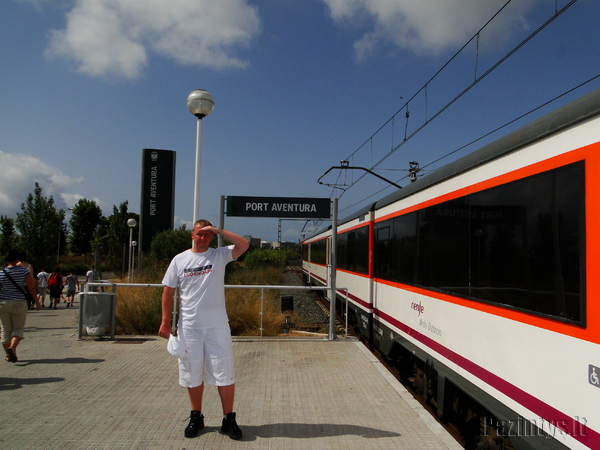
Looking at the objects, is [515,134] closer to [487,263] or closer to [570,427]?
[487,263]

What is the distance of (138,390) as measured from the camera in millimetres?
5418

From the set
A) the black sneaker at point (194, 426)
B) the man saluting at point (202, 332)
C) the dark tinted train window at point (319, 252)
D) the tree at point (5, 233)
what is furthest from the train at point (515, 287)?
the tree at point (5, 233)

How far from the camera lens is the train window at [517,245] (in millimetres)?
3010

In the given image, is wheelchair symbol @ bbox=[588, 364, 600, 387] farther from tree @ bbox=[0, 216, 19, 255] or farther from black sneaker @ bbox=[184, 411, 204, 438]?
tree @ bbox=[0, 216, 19, 255]

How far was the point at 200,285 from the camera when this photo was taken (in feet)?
13.3

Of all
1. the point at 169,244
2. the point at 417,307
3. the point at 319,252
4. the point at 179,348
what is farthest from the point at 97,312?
the point at 319,252

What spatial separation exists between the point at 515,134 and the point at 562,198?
101cm

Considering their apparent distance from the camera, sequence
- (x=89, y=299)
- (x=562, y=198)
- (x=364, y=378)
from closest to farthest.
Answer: (x=562, y=198) < (x=364, y=378) < (x=89, y=299)

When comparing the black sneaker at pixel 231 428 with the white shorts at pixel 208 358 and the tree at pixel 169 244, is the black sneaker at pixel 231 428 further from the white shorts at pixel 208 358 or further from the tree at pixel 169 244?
the tree at pixel 169 244

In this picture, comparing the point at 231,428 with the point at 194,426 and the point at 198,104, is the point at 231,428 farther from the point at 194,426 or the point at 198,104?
the point at 198,104

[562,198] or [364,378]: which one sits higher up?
[562,198]

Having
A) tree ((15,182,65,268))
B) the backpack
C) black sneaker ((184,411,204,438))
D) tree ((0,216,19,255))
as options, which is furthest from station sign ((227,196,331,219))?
tree ((0,216,19,255))

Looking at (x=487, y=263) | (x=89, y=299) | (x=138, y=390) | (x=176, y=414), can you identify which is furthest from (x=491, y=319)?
(x=89, y=299)

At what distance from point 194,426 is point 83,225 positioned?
57388 millimetres
